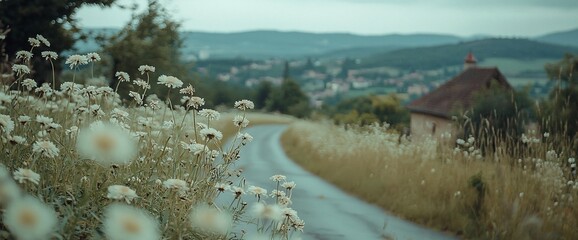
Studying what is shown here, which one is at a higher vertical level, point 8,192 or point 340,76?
point 8,192

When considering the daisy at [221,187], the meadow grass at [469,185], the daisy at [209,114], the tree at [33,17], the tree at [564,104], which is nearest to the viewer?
the daisy at [221,187]

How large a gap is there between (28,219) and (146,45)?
22749 millimetres

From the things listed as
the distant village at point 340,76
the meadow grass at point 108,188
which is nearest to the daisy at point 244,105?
the meadow grass at point 108,188

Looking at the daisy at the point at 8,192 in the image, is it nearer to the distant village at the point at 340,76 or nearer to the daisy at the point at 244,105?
the daisy at the point at 244,105

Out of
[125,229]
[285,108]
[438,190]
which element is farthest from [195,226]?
[285,108]

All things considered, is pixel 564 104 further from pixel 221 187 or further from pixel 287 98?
pixel 287 98

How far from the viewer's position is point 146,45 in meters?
25.2

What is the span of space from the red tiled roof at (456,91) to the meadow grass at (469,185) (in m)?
35.4

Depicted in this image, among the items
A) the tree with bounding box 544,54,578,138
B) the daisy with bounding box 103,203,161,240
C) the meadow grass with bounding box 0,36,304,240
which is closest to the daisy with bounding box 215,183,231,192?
the meadow grass with bounding box 0,36,304,240

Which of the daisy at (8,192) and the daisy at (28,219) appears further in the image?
the daisy at (8,192)

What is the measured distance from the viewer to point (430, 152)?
14883 mm

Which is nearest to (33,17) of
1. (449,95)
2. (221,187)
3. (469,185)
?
(469,185)

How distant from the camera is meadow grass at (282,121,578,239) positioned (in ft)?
32.0

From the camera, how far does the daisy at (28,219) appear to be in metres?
2.85
